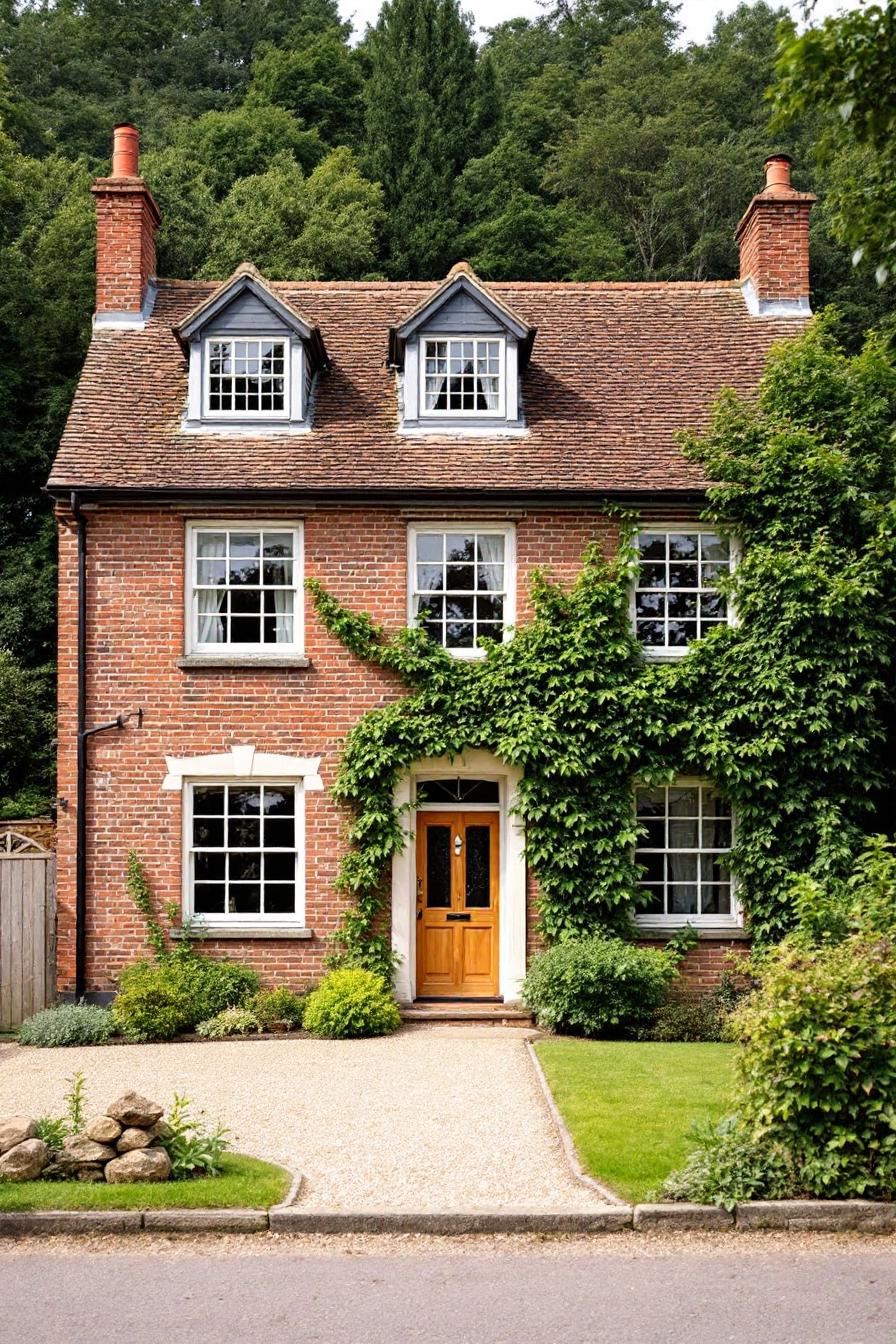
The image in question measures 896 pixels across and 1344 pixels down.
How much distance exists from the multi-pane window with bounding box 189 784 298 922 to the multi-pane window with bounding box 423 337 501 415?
5.78 m

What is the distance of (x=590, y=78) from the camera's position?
52.1 meters

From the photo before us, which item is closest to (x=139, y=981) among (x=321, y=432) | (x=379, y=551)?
(x=379, y=551)

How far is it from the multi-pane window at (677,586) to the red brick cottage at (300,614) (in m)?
0.04

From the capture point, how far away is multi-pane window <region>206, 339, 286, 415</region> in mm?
19141

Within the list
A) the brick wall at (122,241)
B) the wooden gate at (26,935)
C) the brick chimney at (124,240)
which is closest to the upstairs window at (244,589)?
the wooden gate at (26,935)

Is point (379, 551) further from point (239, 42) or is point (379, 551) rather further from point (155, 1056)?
point (239, 42)

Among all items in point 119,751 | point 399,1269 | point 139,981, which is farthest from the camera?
point 119,751

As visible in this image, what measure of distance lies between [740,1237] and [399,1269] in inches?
87.9

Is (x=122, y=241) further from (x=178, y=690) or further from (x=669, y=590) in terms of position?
(x=669, y=590)

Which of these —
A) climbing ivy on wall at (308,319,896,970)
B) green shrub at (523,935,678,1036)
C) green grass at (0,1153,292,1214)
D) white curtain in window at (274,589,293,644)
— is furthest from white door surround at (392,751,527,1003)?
green grass at (0,1153,292,1214)

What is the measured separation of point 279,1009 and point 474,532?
6559 mm

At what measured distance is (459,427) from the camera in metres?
19.1

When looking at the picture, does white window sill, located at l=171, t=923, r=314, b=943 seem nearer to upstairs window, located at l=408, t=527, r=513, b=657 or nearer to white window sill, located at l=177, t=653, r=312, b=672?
white window sill, located at l=177, t=653, r=312, b=672

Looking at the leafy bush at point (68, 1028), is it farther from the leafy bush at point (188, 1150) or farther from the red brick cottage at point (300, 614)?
the leafy bush at point (188, 1150)
